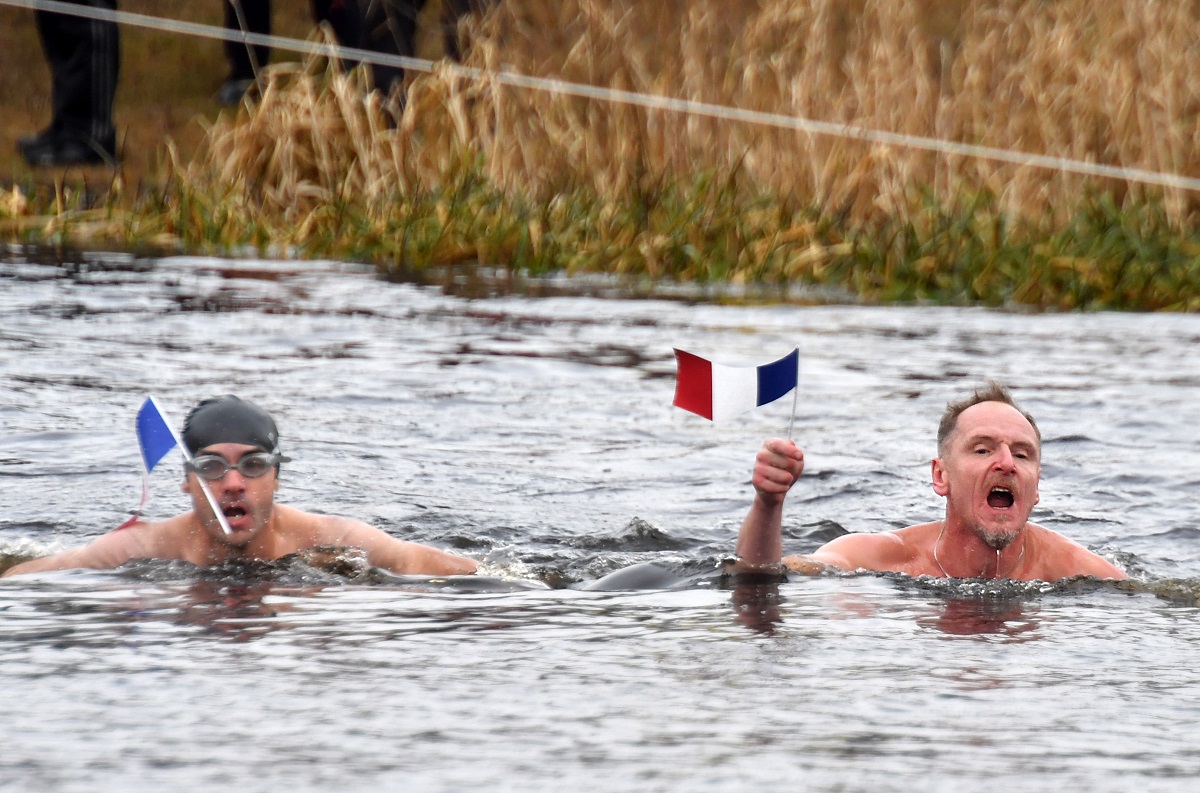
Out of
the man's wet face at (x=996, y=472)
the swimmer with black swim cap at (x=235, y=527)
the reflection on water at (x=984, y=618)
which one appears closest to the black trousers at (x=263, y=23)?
the swimmer with black swim cap at (x=235, y=527)

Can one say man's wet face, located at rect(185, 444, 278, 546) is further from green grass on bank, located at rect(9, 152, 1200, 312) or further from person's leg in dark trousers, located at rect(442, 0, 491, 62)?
person's leg in dark trousers, located at rect(442, 0, 491, 62)

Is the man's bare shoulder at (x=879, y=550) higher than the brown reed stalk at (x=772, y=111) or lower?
lower

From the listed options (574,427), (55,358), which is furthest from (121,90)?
(574,427)

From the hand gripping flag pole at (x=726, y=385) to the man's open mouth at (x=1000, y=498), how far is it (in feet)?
3.53

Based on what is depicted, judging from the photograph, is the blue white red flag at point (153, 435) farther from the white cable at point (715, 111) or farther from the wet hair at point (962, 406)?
the white cable at point (715, 111)

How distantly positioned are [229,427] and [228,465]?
0.13 meters

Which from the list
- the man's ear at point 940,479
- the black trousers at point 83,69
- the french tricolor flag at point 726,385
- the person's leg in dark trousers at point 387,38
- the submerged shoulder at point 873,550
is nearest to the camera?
the french tricolor flag at point 726,385

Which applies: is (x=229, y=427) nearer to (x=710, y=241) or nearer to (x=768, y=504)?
(x=768, y=504)

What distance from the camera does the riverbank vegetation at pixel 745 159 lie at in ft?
48.4

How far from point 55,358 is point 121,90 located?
14.2 metres

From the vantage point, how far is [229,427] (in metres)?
7.19

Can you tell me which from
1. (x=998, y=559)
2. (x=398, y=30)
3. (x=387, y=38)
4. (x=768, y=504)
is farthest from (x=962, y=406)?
(x=387, y=38)

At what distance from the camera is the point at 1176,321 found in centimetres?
1345

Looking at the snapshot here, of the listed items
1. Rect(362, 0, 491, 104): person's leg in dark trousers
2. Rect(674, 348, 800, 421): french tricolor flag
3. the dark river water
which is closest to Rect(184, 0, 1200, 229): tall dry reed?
Rect(362, 0, 491, 104): person's leg in dark trousers
